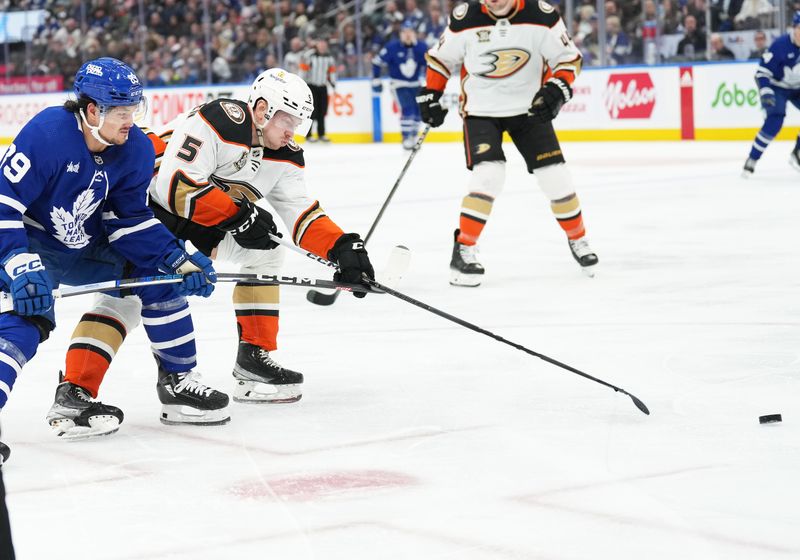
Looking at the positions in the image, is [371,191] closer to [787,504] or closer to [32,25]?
[787,504]

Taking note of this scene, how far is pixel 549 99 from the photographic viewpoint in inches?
220

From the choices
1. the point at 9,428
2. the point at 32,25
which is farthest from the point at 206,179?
the point at 32,25

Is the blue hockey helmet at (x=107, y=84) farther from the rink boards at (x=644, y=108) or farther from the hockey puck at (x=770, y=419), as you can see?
the rink boards at (x=644, y=108)

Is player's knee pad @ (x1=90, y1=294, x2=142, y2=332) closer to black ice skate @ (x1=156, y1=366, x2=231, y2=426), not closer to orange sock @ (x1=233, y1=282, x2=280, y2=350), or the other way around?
black ice skate @ (x1=156, y1=366, x2=231, y2=426)

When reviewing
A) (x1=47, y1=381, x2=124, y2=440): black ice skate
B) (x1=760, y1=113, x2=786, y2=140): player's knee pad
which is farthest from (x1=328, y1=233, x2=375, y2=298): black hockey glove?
(x1=760, y1=113, x2=786, y2=140): player's knee pad

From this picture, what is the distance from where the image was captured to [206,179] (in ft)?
11.3

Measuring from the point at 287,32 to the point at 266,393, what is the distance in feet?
45.0

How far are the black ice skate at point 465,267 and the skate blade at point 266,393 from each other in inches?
79.7

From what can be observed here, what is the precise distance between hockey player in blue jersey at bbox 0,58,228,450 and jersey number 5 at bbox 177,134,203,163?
0.20 metres

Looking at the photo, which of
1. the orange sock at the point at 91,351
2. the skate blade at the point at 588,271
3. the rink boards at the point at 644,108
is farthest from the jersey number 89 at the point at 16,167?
the rink boards at the point at 644,108

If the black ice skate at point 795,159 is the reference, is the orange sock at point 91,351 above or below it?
above

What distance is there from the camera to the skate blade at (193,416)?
333cm

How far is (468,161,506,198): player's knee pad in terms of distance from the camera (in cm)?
573

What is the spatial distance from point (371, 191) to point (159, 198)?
249 inches
